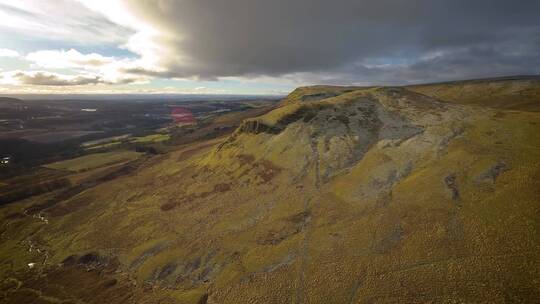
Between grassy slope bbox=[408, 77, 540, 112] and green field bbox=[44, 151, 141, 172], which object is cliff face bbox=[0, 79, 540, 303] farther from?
grassy slope bbox=[408, 77, 540, 112]

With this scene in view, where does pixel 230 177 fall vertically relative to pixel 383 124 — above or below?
below

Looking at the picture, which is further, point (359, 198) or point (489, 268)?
point (359, 198)

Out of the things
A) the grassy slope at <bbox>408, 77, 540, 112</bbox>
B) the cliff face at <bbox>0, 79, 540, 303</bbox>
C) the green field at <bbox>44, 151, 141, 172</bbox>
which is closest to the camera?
the cliff face at <bbox>0, 79, 540, 303</bbox>

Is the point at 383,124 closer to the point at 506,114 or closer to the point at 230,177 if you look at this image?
the point at 506,114

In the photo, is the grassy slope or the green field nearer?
the grassy slope

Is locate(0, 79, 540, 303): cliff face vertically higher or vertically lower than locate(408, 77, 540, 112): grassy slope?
lower

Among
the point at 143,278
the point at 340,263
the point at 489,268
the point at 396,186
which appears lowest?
the point at 143,278

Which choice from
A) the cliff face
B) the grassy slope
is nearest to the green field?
the cliff face

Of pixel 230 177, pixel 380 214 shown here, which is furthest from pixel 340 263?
pixel 230 177

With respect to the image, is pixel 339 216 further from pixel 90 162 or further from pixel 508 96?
pixel 90 162
